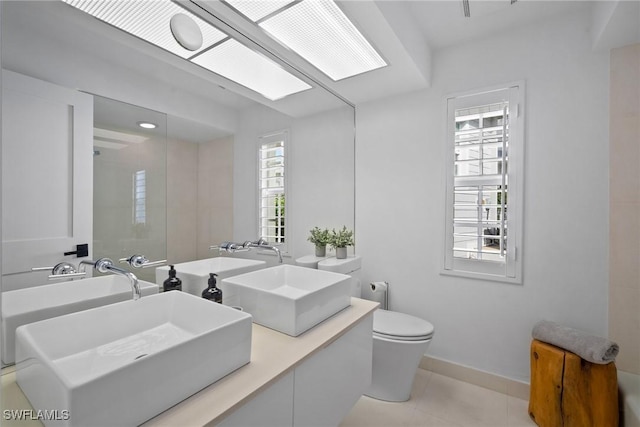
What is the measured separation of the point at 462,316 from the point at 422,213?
0.81 metres

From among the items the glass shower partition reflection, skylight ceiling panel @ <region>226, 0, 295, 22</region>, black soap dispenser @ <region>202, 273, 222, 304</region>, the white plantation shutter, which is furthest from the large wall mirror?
the white plantation shutter

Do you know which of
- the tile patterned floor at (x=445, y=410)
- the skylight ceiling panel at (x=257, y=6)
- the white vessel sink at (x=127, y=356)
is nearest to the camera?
the white vessel sink at (x=127, y=356)

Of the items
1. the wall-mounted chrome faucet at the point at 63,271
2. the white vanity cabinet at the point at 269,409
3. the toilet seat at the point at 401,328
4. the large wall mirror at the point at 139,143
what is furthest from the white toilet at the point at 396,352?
the wall-mounted chrome faucet at the point at 63,271

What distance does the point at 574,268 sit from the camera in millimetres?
1790

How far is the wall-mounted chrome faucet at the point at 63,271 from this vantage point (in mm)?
840

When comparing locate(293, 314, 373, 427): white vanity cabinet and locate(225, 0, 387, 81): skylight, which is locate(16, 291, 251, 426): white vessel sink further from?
locate(225, 0, 387, 81): skylight

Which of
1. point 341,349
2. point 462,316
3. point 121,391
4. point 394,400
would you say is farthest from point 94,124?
point 462,316

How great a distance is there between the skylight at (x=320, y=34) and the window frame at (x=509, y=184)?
730 millimetres

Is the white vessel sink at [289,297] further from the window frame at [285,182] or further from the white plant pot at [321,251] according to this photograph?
the white plant pot at [321,251]

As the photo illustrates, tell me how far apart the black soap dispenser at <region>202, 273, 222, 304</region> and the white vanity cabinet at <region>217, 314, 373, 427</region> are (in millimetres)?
483

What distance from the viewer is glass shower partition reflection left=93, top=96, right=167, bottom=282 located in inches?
37.1

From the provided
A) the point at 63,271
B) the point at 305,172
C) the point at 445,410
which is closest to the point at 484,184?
the point at 305,172

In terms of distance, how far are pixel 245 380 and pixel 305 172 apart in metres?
1.36

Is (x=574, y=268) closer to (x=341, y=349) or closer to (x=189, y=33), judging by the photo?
(x=341, y=349)
